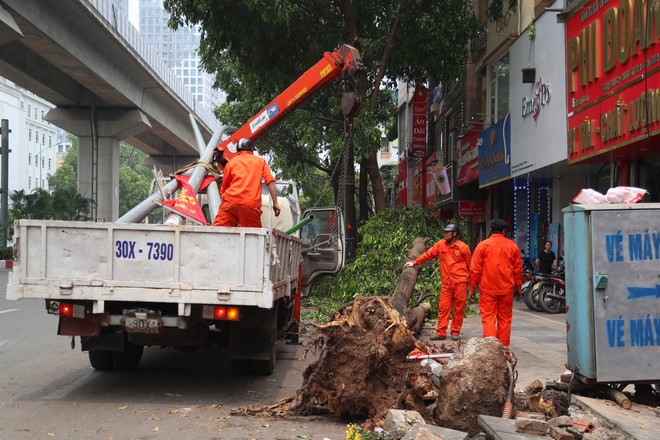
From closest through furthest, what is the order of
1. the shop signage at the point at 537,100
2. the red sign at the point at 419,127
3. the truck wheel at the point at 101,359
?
the truck wheel at the point at 101,359, the shop signage at the point at 537,100, the red sign at the point at 419,127

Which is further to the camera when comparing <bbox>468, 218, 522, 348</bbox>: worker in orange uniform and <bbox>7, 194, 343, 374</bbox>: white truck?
<bbox>468, 218, 522, 348</bbox>: worker in orange uniform

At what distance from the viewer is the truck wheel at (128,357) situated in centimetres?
874

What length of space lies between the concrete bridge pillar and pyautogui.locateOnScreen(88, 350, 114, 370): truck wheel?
26604mm

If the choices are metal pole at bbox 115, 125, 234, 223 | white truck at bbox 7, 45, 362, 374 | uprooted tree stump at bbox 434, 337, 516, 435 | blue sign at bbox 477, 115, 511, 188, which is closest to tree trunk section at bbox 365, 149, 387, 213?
blue sign at bbox 477, 115, 511, 188

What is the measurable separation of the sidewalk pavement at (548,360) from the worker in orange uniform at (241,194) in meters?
3.20

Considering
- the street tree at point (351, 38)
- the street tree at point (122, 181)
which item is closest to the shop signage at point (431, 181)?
the street tree at point (351, 38)

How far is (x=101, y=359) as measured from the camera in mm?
8641

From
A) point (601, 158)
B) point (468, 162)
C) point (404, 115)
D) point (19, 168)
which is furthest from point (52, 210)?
point (19, 168)

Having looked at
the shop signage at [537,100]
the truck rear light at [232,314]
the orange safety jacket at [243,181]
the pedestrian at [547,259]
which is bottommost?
the truck rear light at [232,314]

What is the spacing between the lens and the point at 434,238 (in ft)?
53.8

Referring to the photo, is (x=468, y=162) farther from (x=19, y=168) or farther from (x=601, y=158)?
(x=19, y=168)

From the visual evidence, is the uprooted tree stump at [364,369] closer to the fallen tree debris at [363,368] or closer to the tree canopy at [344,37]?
the fallen tree debris at [363,368]

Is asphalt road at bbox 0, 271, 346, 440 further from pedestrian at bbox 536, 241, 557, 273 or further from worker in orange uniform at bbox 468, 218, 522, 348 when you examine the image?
pedestrian at bbox 536, 241, 557, 273

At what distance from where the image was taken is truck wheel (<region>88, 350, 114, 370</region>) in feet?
28.0
